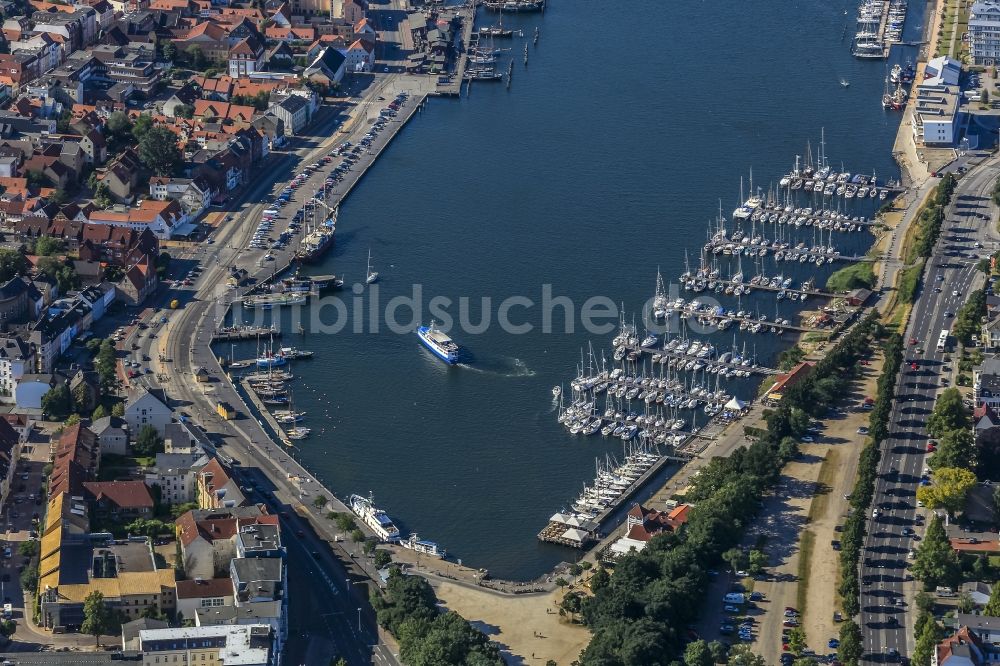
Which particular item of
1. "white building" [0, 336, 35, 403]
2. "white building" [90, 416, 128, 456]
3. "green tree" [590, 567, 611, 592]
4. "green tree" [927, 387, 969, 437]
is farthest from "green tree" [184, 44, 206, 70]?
"green tree" [590, 567, 611, 592]

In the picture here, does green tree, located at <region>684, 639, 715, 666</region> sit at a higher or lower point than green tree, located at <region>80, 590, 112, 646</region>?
higher

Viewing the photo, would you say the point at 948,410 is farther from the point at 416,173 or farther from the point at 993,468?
the point at 416,173

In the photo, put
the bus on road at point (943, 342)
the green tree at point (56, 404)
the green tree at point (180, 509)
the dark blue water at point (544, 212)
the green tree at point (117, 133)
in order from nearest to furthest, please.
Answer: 1. the green tree at point (180, 509)
2. the dark blue water at point (544, 212)
3. the green tree at point (56, 404)
4. the bus on road at point (943, 342)
5. the green tree at point (117, 133)

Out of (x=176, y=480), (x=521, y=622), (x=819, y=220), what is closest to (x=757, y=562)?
(x=521, y=622)

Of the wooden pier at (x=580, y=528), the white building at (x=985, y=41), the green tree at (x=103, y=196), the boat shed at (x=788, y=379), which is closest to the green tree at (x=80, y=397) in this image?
the wooden pier at (x=580, y=528)

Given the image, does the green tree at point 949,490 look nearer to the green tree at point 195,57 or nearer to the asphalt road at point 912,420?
the asphalt road at point 912,420

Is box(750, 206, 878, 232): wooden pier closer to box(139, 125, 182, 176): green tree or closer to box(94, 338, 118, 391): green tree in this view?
box(139, 125, 182, 176): green tree
